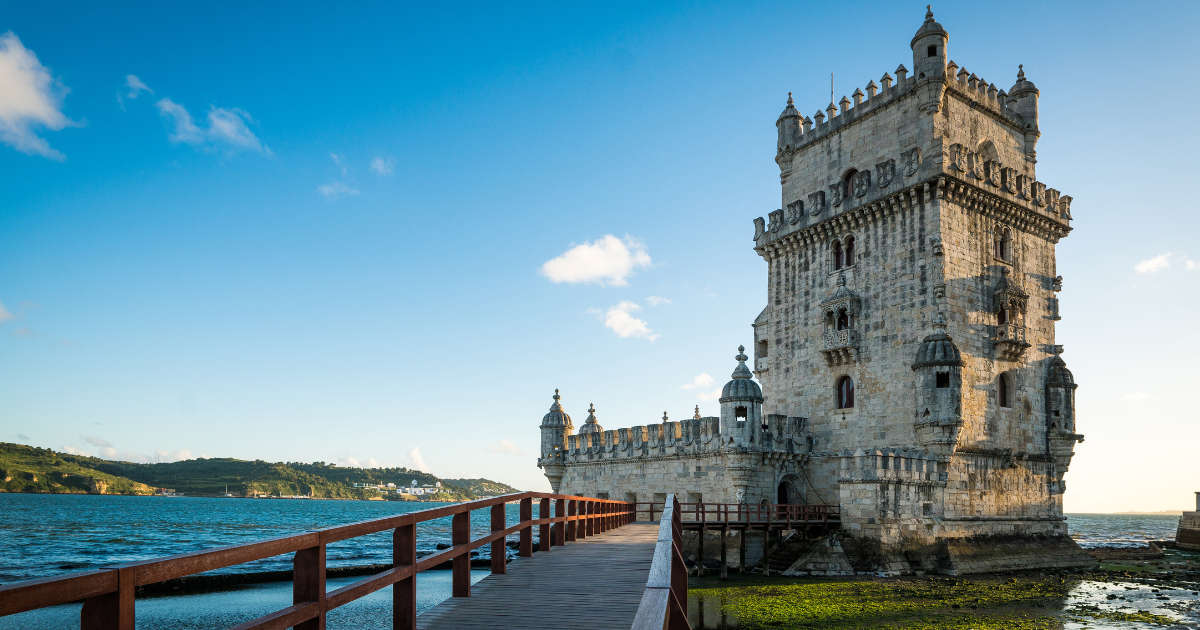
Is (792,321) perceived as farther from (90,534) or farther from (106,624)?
(90,534)

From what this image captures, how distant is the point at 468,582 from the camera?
8.57 metres

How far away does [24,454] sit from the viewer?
483 ft

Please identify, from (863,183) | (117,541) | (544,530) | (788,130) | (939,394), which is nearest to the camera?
(544,530)

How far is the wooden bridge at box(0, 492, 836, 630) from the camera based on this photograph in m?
3.22

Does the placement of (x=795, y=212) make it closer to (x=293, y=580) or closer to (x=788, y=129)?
(x=788, y=129)

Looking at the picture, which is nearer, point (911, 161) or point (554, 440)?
point (911, 161)

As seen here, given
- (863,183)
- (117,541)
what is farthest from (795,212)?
(117,541)

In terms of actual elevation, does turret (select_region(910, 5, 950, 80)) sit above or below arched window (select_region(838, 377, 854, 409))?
above

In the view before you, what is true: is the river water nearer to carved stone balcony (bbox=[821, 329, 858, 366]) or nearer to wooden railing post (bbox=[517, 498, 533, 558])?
wooden railing post (bbox=[517, 498, 533, 558])

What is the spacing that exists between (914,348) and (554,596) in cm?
2477

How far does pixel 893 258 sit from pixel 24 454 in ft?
538

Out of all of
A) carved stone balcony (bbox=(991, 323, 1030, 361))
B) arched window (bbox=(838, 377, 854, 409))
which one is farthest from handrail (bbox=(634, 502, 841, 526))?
carved stone balcony (bbox=(991, 323, 1030, 361))

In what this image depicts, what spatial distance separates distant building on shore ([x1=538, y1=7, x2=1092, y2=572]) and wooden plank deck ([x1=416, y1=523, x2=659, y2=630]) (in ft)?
61.9

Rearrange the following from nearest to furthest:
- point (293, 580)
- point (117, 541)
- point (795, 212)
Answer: point (293, 580) < point (795, 212) < point (117, 541)
